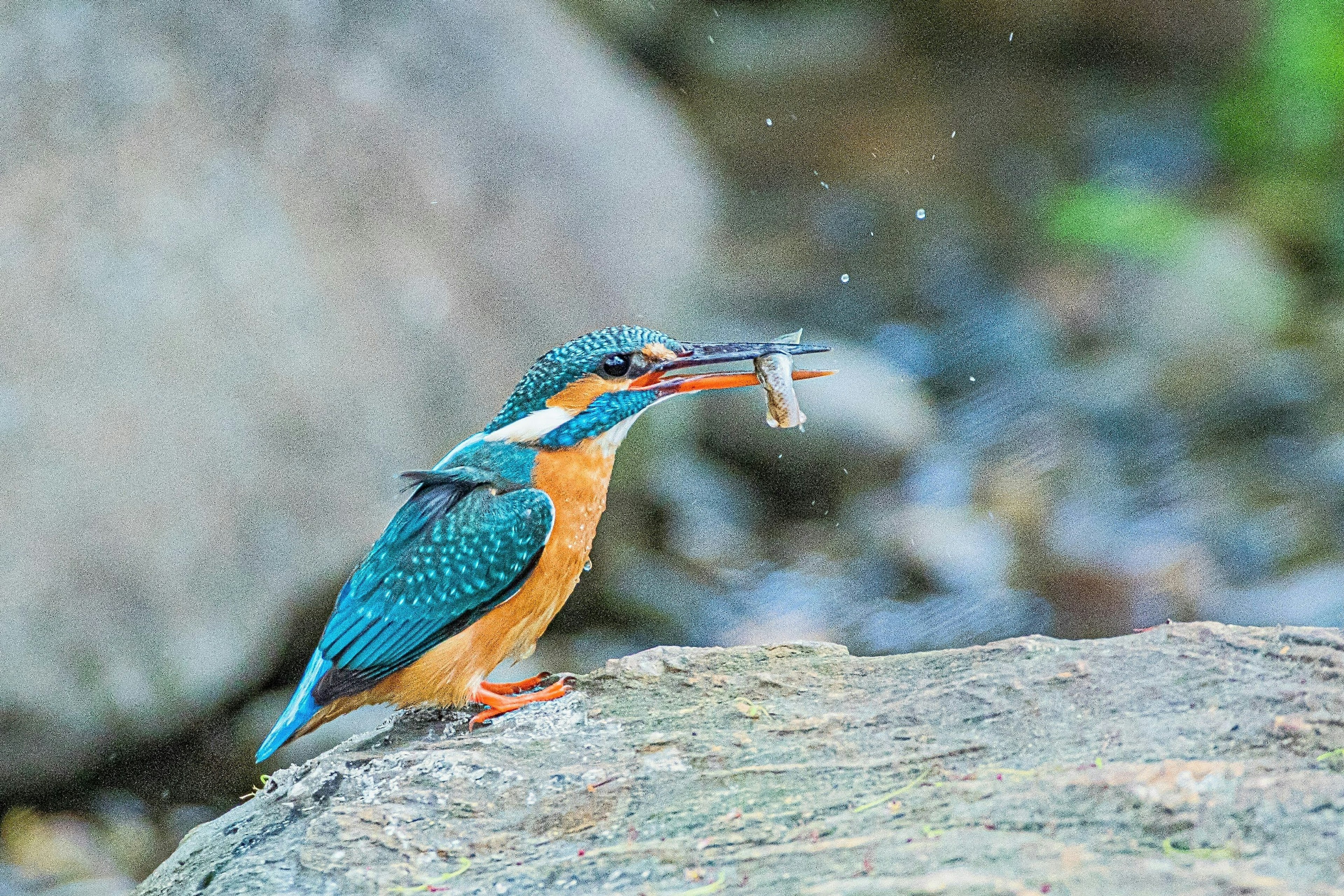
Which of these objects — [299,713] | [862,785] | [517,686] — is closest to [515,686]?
[517,686]

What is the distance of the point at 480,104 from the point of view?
5523 mm

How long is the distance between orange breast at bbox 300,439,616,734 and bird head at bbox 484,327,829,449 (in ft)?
0.19

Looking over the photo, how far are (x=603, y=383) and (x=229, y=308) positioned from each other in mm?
2084

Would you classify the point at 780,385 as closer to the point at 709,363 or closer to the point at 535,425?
the point at 709,363

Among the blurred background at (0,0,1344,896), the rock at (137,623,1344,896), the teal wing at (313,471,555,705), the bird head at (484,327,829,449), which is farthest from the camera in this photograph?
the blurred background at (0,0,1344,896)

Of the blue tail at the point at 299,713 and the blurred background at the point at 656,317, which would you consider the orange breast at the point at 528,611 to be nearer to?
the blue tail at the point at 299,713

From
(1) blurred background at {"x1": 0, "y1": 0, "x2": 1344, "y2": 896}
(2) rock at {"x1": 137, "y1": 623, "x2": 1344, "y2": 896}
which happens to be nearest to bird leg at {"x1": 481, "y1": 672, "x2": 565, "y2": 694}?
(2) rock at {"x1": 137, "y1": 623, "x2": 1344, "y2": 896}

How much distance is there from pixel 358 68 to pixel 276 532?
6.48 feet

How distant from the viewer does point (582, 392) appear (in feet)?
9.91

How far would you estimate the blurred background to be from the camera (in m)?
4.21

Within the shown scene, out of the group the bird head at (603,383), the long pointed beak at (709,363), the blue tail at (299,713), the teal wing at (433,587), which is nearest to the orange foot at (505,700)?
the teal wing at (433,587)

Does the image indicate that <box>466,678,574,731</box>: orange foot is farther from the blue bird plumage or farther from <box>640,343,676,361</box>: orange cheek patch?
<box>640,343,676,361</box>: orange cheek patch

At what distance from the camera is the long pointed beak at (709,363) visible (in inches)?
119

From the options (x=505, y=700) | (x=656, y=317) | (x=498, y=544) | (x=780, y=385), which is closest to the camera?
(x=498, y=544)
